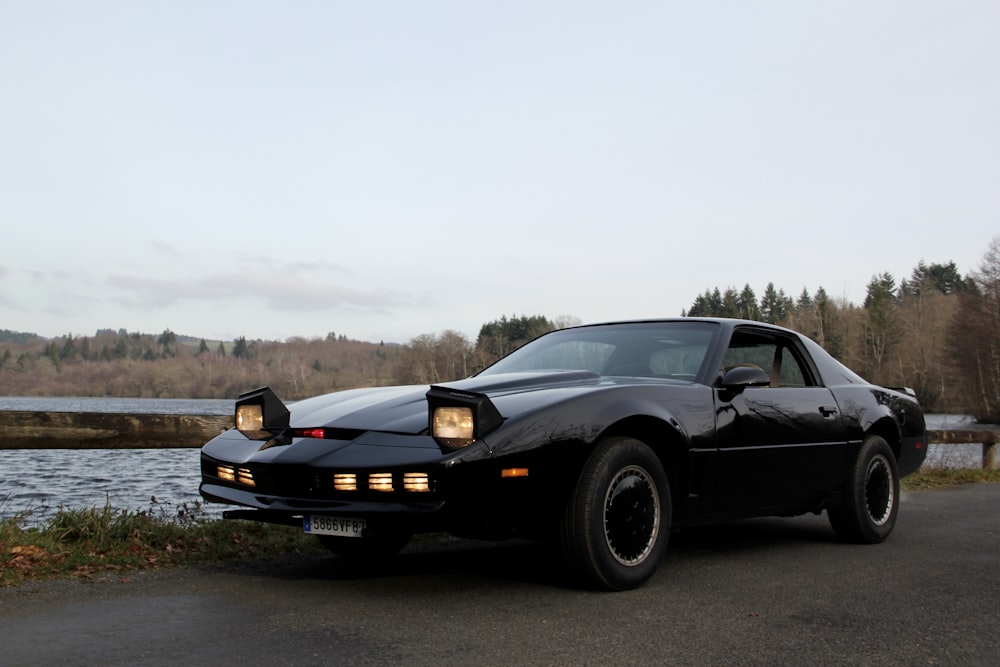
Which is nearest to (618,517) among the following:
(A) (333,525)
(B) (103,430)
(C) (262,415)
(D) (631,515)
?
(D) (631,515)

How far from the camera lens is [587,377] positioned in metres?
4.72

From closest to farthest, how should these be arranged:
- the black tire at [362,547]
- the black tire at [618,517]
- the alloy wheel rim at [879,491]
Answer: the black tire at [618,517] → the black tire at [362,547] → the alloy wheel rim at [879,491]

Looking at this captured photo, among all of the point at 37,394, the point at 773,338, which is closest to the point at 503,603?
the point at 773,338

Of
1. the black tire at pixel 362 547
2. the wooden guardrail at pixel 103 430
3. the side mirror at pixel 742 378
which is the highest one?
the side mirror at pixel 742 378

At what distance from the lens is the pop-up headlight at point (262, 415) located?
436 cm

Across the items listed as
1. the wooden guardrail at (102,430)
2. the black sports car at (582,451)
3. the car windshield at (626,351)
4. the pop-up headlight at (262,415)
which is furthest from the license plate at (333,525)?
the wooden guardrail at (102,430)

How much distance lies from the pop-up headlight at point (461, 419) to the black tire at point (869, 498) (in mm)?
3098

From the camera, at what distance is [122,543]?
4.86m

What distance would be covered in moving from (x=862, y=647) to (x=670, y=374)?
6.62ft

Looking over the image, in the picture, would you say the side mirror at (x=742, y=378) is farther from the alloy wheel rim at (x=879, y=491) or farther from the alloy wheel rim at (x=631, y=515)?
the alloy wheel rim at (x=879, y=491)

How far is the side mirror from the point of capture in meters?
4.77

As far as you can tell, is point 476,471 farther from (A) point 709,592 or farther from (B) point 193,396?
(B) point 193,396

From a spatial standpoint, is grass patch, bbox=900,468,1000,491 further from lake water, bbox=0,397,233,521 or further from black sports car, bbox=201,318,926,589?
lake water, bbox=0,397,233,521

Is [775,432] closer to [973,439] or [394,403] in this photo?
[394,403]
